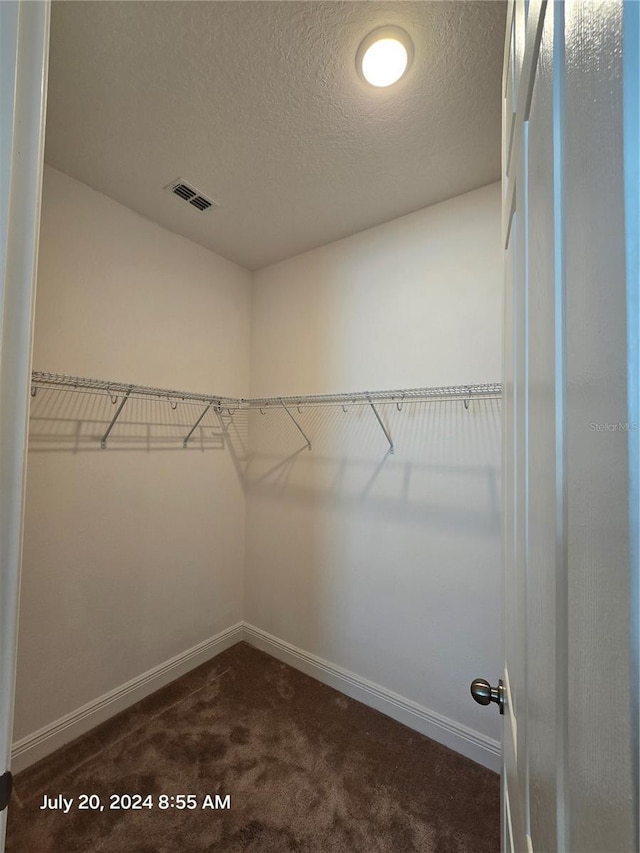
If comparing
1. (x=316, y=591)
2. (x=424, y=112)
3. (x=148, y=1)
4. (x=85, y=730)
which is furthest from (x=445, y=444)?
(x=85, y=730)

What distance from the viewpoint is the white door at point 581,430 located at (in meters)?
0.20

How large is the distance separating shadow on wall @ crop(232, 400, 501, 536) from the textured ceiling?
43.7 inches

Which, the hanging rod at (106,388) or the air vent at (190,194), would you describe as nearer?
the hanging rod at (106,388)

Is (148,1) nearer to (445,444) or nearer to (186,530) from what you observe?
(445,444)

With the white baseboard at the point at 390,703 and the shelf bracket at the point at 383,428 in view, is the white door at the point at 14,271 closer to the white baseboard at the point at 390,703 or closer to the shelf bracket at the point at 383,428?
the shelf bracket at the point at 383,428

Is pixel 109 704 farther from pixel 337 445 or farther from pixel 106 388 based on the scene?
pixel 337 445

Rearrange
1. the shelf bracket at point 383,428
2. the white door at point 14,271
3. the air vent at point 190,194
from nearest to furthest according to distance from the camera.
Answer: the white door at point 14,271
the air vent at point 190,194
the shelf bracket at point 383,428

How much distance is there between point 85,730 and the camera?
1713 millimetres

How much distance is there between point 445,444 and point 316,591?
3.95 feet

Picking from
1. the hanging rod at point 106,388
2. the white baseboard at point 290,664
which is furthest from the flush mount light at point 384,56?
the white baseboard at point 290,664

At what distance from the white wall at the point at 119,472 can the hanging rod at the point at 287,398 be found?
0.07 m

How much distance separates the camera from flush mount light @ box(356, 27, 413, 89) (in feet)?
3.60

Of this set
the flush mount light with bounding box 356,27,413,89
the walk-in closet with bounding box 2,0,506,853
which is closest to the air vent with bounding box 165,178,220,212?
the walk-in closet with bounding box 2,0,506,853

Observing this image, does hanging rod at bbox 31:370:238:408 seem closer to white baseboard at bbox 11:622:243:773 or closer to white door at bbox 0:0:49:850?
white door at bbox 0:0:49:850
